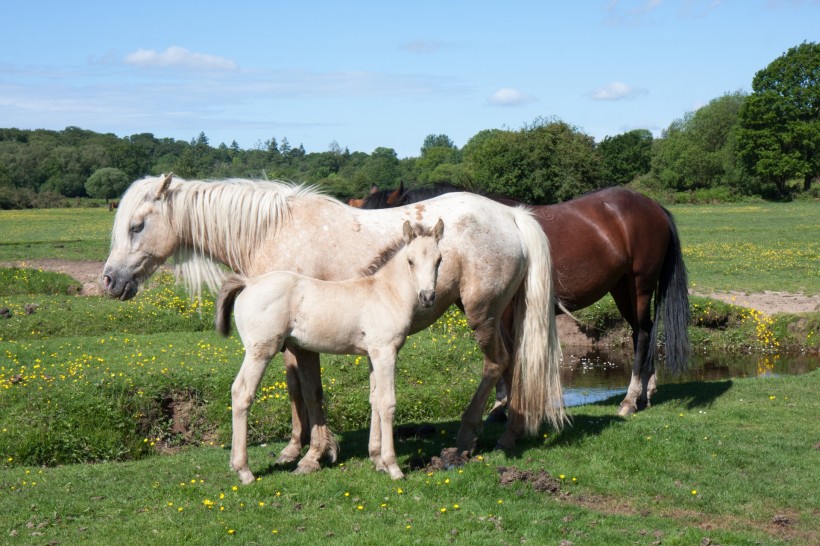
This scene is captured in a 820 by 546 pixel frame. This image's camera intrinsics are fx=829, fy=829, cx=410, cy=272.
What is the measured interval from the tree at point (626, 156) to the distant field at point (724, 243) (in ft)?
96.2

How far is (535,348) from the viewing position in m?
7.58

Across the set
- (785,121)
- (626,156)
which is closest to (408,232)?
(785,121)

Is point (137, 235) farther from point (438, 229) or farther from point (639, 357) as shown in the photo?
point (639, 357)

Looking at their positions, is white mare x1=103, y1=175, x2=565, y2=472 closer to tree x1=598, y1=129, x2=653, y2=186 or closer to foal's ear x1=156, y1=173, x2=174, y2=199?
foal's ear x1=156, y1=173, x2=174, y2=199

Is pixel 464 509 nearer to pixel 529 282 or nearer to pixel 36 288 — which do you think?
pixel 529 282

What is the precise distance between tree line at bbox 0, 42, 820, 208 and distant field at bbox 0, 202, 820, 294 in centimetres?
714

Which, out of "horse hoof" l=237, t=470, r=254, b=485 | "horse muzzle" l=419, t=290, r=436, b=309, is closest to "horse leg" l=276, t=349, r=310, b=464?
"horse hoof" l=237, t=470, r=254, b=485

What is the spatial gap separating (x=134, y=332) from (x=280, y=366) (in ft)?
15.9

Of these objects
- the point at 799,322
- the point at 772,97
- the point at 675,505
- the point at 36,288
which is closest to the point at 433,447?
the point at 675,505

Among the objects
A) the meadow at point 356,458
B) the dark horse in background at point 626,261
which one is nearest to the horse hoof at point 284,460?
the meadow at point 356,458

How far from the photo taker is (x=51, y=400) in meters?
9.40

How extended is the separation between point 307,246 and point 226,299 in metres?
0.85

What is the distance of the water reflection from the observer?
1352 cm

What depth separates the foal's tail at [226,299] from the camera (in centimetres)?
665
